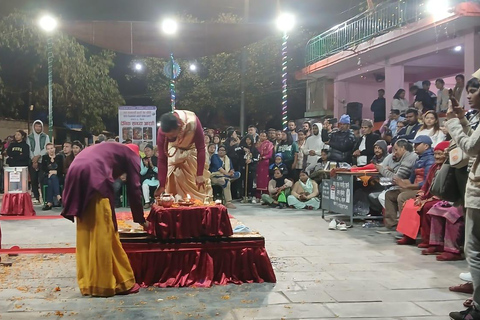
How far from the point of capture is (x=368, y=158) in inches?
379

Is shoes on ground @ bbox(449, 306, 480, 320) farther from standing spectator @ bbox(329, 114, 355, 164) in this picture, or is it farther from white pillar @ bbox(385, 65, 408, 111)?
white pillar @ bbox(385, 65, 408, 111)

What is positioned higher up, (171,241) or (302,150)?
(302,150)

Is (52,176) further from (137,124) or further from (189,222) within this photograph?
(189,222)

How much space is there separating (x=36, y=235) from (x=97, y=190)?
3.93m

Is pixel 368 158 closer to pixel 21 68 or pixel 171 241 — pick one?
pixel 171 241

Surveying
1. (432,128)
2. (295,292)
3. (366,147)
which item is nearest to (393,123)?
(366,147)

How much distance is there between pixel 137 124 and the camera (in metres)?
12.6

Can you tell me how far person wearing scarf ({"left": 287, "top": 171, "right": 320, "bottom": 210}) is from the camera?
10.5 m

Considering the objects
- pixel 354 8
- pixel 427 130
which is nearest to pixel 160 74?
pixel 354 8

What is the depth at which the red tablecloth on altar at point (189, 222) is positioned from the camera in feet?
15.3

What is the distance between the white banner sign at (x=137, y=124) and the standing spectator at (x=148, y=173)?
1796 millimetres

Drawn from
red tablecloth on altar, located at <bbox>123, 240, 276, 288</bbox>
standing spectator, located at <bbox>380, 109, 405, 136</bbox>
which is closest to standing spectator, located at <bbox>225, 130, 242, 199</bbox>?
standing spectator, located at <bbox>380, 109, 405, 136</bbox>

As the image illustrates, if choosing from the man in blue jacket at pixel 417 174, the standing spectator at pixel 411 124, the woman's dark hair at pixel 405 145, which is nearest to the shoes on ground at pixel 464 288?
the man in blue jacket at pixel 417 174

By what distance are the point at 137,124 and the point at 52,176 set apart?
9.16 ft
